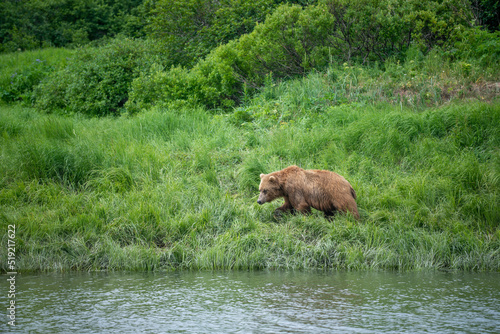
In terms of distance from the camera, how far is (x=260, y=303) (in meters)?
4.95

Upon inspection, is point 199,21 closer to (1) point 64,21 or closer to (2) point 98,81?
(2) point 98,81

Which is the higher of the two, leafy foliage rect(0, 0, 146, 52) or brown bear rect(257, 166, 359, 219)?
leafy foliage rect(0, 0, 146, 52)

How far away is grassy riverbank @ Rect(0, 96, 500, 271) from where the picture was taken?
6.88 m

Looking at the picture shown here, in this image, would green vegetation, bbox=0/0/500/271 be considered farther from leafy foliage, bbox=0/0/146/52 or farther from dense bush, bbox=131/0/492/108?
leafy foliage, bbox=0/0/146/52

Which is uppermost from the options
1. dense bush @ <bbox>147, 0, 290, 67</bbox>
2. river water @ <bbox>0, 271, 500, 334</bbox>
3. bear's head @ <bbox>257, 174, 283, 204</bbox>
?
dense bush @ <bbox>147, 0, 290, 67</bbox>

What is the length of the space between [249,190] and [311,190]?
1.58 m

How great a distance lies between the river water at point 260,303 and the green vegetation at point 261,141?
2.32 feet

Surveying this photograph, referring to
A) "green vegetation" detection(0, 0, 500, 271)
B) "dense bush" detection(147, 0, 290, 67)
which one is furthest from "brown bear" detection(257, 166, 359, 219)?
"dense bush" detection(147, 0, 290, 67)

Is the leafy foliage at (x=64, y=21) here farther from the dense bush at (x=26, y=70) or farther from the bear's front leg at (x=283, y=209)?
the bear's front leg at (x=283, y=209)

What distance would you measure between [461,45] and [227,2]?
7245 mm

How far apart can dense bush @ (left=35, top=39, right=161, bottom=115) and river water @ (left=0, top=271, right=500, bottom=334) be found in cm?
836

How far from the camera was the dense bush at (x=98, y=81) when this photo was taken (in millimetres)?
13922

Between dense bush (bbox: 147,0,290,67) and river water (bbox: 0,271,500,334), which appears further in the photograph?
dense bush (bbox: 147,0,290,67)

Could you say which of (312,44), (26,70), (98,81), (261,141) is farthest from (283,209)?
(26,70)
